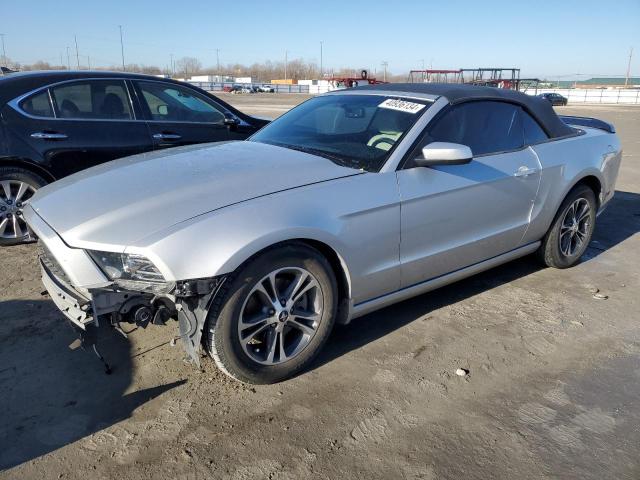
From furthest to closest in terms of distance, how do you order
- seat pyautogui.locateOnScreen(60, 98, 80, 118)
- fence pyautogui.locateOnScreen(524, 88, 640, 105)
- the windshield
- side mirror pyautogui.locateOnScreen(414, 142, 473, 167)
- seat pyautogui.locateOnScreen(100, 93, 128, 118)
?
fence pyautogui.locateOnScreen(524, 88, 640, 105), seat pyautogui.locateOnScreen(100, 93, 128, 118), seat pyautogui.locateOnScreen(60, 98, 80, 118), the windshield, side mirror pyautogui.locateOnScreen(414, 142, 473, 167)

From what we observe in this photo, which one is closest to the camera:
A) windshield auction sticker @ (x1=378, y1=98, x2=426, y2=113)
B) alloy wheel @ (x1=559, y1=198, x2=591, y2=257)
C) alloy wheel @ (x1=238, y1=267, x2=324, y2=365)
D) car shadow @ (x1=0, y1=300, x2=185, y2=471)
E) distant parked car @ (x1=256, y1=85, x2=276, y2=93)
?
car shadow @ (x1=0, y1=300, x2=185, y2=471)

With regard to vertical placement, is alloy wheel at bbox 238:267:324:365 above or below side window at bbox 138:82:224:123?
below

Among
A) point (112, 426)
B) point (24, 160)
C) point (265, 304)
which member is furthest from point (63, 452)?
point (24, 160)

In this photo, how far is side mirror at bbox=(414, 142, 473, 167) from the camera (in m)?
3.24

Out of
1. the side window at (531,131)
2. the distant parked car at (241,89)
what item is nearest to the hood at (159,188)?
the side window at (531,131)

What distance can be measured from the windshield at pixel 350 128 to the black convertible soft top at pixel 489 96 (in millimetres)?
223

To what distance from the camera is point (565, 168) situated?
4.44 metres

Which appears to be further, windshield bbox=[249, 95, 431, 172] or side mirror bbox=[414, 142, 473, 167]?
windshield bbox=[249, 95, 431, 172]

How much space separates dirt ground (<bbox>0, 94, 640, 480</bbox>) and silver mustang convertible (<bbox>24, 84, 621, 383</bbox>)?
312 mm

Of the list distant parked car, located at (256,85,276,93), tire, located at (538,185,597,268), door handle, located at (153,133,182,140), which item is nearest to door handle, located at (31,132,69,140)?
door handle, located at (153,133,182,140)

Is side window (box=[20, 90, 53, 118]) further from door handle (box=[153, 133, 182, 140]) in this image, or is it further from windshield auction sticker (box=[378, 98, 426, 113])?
windshield auction sticker (box=[378, 98, 426, 113])

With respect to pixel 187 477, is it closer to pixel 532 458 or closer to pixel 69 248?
pixel 69 248

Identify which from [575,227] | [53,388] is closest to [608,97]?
[575,227]

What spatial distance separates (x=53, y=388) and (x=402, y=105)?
281cm
